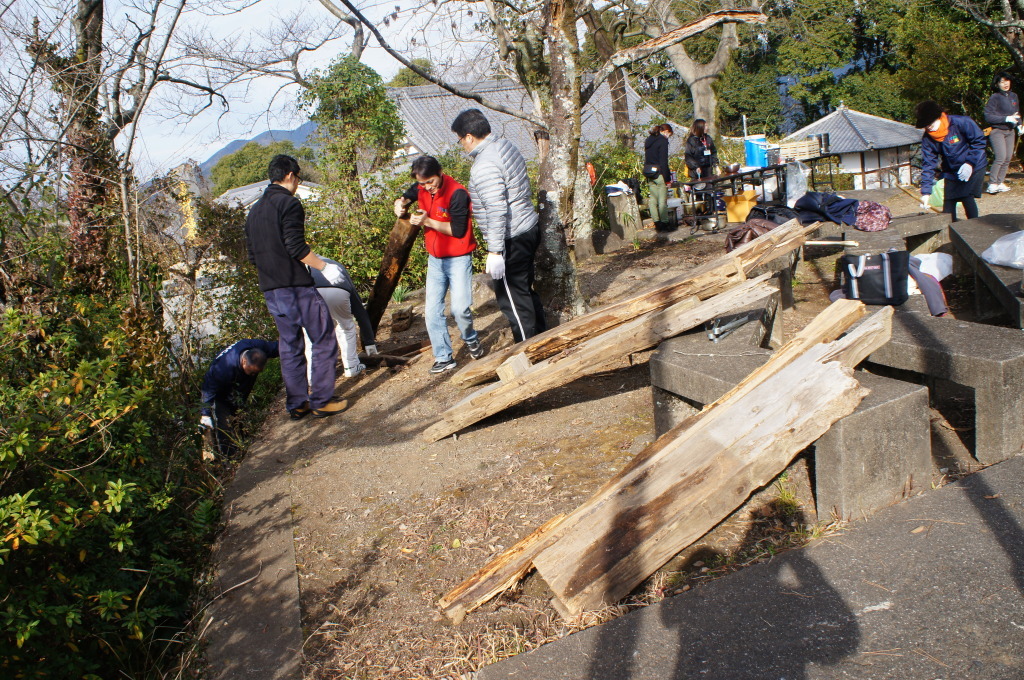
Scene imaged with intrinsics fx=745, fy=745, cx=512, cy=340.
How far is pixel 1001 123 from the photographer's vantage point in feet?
34.1

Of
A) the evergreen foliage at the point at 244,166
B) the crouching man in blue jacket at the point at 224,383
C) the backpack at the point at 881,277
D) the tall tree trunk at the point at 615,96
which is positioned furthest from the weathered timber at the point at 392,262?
the evergreen foliage at the point at 244,166

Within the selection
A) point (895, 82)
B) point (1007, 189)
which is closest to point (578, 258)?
point (1007, 189)

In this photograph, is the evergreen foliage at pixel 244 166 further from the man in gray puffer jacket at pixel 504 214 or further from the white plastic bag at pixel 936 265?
the white plastic bag at pixel 936 265

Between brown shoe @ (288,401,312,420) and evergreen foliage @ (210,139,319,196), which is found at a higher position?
evergreen foliage @ (210,139,319,196)

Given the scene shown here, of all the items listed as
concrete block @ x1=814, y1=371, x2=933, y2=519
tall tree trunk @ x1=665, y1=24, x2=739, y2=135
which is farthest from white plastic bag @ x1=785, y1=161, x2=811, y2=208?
tall tree trunk @ x1=665, y1=24, x2=739, y2=135

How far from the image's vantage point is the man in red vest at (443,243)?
550 centimetres

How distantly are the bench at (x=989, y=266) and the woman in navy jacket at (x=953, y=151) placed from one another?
46 cm

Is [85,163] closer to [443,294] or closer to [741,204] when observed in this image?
[443,294]

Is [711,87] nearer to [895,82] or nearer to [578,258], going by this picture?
[895,82]

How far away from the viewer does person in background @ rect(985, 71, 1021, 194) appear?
10.3 metres

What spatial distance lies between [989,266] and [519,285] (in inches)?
131

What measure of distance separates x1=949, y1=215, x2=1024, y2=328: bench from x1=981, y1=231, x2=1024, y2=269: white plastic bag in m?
0.04

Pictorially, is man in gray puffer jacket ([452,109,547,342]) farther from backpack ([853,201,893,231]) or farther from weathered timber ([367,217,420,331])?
backpack ([853,201,893,231])

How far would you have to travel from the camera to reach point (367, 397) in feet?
19.3
